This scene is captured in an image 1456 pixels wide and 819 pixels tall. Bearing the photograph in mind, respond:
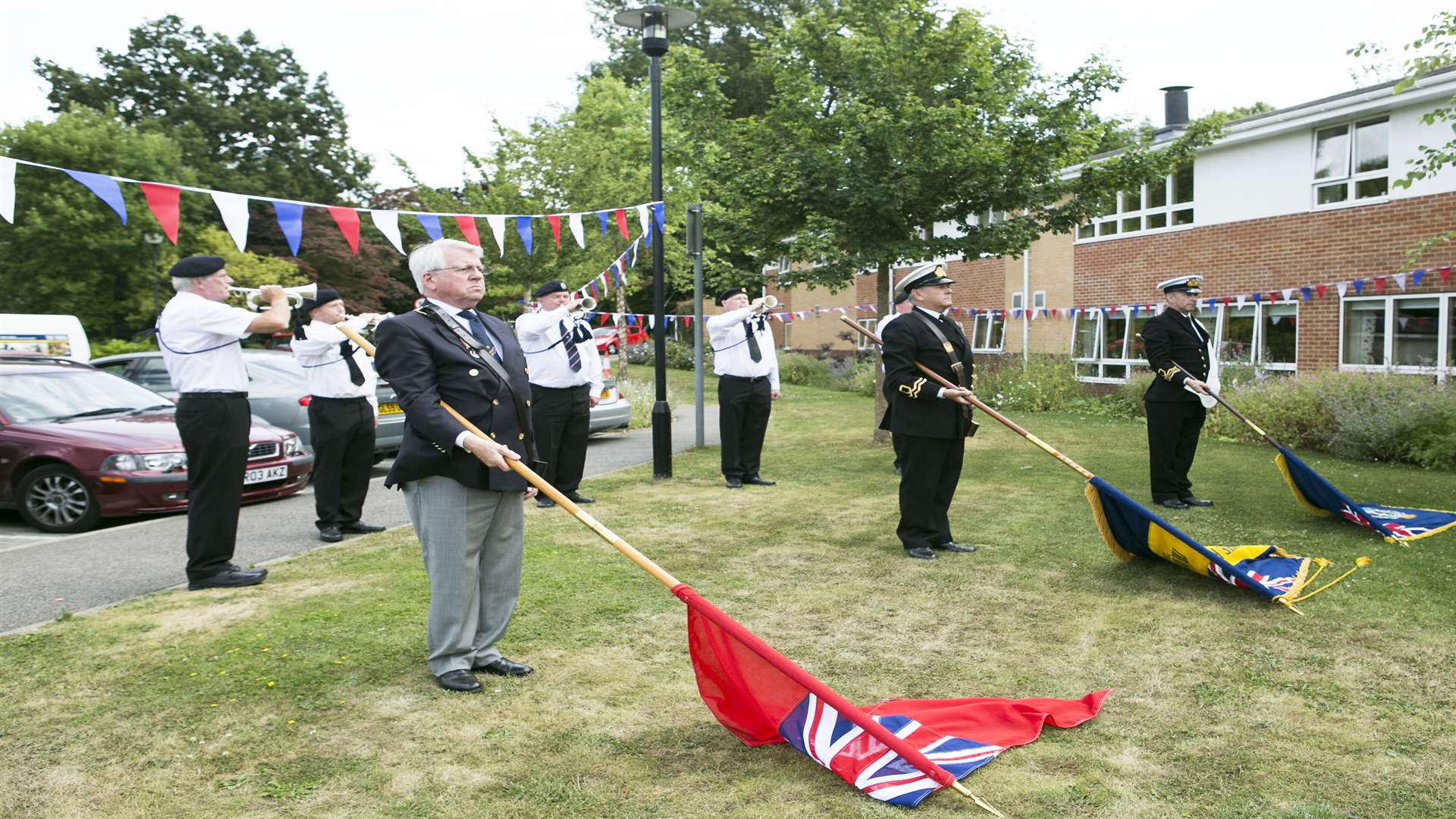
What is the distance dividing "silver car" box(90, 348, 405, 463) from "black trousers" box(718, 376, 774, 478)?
3.57 m

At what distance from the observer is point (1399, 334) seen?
15.3 meters

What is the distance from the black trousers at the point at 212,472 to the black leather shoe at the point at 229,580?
0.09 feet

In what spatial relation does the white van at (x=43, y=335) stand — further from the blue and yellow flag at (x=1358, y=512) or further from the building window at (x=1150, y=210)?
the building window at (x=1150, y=210)

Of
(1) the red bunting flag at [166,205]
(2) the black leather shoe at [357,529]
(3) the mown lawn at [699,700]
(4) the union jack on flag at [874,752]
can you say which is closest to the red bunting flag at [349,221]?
(1) the red bunting flag at [166,205]

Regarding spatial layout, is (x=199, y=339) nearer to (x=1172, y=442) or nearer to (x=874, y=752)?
(x=874, y=752)

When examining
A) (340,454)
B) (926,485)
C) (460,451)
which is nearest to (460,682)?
(460,451)

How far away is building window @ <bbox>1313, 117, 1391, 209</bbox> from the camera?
51.0 feet

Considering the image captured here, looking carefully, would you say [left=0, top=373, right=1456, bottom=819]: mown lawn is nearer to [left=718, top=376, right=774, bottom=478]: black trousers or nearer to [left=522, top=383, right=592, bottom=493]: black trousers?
[left=522, top=383, right=592, bottom=493]: black trousers

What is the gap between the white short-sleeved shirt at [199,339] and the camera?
5.94 meters

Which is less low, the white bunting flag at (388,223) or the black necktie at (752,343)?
the white bunting flag at (388,223)

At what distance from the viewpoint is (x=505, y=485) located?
4.30 meters

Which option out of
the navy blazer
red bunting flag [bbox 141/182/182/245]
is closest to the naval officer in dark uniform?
the navy blazer

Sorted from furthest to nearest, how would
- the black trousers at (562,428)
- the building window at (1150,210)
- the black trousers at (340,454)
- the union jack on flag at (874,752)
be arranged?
the building window at (1150,210) → the black trousers at (562,428) → the black trousers at (340,454) → the union jack on flag at (874,752)

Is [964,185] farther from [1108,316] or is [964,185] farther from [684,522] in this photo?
[1108,316]
